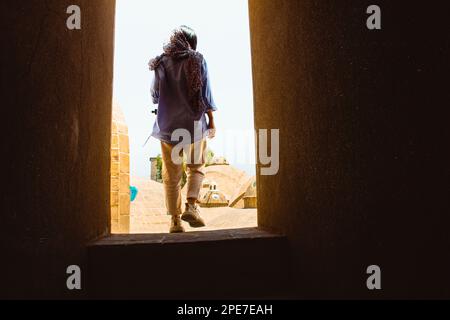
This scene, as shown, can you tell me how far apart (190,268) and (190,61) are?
2148mm

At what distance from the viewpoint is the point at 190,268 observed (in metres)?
2.54

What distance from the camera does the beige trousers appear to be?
3.91 m

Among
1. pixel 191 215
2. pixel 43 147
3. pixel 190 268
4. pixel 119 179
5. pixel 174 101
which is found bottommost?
pixel 190 268

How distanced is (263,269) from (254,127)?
1.48m

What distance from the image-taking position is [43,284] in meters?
1.91

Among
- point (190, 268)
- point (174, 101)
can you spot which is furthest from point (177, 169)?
point (190, 268)

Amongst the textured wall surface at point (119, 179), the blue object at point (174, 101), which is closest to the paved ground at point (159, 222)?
the textured wall surface at point (119, 179)

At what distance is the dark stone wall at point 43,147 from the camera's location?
1.77m

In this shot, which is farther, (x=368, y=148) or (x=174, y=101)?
(x=174, y=101)

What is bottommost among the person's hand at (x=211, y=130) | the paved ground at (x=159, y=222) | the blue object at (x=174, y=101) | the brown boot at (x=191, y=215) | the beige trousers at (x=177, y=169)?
the paved ground at (x=159, y=222)

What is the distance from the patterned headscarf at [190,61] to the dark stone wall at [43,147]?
137 cm

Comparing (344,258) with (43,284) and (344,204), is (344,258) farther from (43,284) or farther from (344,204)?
(43,284)

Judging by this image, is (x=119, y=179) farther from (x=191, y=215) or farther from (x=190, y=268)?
(x=190, y=268)

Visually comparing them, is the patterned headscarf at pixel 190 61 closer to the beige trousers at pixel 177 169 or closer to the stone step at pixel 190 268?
the beige trousers at pixel 177 169
